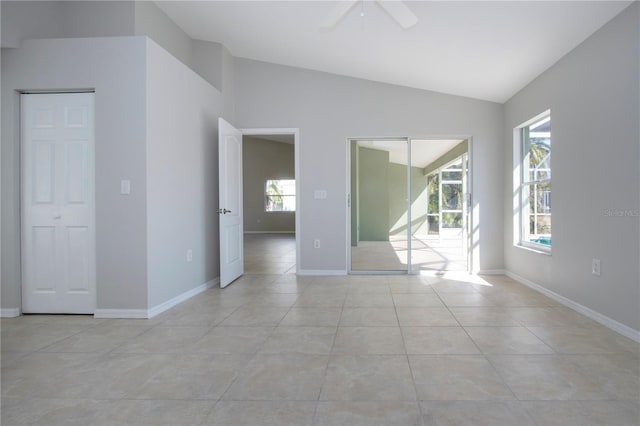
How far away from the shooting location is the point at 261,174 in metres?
13.5

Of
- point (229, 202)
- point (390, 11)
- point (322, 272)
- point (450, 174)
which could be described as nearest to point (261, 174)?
point (450, 174)

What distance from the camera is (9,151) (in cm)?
324

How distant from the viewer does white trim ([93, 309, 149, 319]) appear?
320cm

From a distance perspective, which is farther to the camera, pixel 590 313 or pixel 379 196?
pixel 379 196

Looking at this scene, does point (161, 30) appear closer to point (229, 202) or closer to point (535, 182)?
point (229, 202)

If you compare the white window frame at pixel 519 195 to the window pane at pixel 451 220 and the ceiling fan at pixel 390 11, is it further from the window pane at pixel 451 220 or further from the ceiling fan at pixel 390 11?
the window pane at pixel 451 220

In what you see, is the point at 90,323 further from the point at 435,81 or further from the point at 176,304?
the point at 435,81

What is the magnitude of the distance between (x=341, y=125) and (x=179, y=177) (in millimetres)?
2364

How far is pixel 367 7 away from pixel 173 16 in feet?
7.31

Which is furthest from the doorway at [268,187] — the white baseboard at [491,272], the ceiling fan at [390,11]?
the ceiling fan at [390,11]

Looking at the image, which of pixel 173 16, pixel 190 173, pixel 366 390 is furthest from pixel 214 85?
pixel 366 390

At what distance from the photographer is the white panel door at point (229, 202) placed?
14.3 feet

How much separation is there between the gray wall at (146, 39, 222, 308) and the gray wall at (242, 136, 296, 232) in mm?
8771

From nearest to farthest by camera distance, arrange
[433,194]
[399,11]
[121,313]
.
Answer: [399,11] < [121,313] < [433,194]
